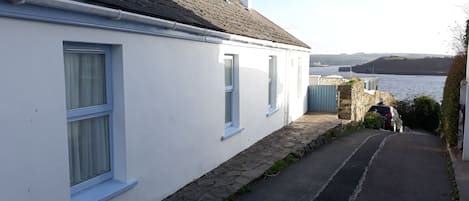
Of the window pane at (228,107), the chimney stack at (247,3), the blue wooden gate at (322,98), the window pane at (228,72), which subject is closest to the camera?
the window pane at (228,72)

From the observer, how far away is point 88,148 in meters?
4.87

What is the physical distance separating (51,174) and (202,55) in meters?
3.87

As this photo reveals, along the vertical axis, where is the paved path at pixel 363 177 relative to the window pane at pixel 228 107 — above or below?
below

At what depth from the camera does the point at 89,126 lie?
4.87 metres

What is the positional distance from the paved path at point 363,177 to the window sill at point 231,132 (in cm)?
139

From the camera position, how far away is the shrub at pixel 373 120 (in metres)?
19.7

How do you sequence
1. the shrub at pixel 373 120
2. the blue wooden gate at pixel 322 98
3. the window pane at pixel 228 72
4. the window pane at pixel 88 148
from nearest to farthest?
the window pane at pixel 88 148 → the window pane at pixel 228 72 → the blue wooden gate at pixel 322 98 → the shrub at pixel 373 120

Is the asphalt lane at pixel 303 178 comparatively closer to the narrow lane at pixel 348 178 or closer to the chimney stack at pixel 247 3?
the narrow lane at pixel 348 178

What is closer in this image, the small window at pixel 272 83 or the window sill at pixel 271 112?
the window sill at pixel 271 112

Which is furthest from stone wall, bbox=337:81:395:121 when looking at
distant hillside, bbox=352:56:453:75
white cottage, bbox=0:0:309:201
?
distant hillside, bbox=352:56:453:75

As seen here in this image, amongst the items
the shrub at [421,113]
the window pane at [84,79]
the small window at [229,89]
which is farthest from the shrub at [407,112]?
the window pane at [84,79]

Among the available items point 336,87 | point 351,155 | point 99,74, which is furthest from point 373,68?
point 99,74

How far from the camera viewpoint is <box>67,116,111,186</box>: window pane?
462 cm

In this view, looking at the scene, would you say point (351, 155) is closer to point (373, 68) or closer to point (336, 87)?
point (336, 87)
